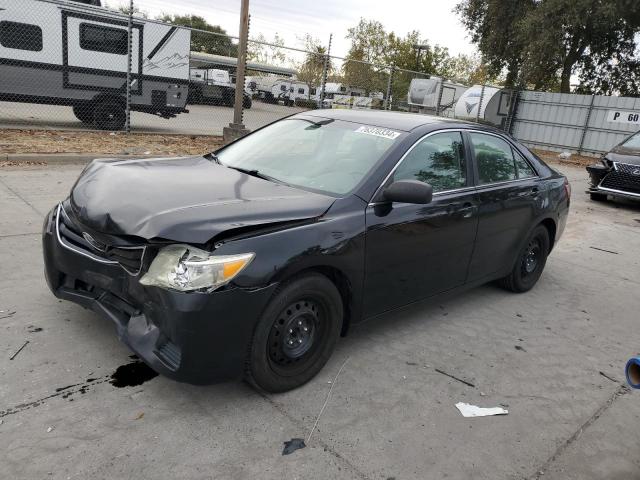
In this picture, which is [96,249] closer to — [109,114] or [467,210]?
[467,210]

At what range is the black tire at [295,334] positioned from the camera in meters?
2.83

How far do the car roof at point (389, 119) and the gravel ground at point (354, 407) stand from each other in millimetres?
1550

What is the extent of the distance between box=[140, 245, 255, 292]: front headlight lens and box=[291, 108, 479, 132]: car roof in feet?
5.97

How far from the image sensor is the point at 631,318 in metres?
4.96

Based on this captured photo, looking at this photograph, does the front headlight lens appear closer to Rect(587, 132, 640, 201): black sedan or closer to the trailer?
Rect(587, 132, 640, 201): black sedan

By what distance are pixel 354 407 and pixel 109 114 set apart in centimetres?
1179

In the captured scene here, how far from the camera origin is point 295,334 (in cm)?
308

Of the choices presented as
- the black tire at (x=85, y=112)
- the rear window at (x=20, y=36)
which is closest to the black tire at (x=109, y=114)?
the black tire at (x=85, y=112)

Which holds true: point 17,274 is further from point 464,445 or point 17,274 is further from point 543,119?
point 543,119

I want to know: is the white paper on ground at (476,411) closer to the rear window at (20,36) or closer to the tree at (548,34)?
the rear window at (20,36)

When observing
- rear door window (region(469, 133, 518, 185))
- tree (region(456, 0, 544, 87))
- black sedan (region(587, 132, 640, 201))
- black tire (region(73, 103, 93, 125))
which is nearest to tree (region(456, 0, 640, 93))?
tree (region(456, 0, 544, 87))

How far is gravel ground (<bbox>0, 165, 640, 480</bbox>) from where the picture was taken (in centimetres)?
252

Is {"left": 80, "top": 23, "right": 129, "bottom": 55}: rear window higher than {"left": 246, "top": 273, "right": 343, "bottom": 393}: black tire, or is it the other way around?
{"left": 80, "top": 23, "right": 129, "bottom": 55}: rear window

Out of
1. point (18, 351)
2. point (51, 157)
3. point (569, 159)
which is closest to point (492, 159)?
point (18, 351)
